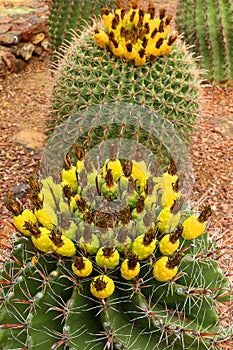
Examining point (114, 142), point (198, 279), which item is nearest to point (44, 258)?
point (198, 279)

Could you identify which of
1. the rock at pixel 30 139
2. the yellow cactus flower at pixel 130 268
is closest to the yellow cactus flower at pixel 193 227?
the yellow cactus flower at pixel 130 268

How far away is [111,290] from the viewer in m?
1.53

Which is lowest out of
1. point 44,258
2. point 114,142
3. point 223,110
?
point 223,110

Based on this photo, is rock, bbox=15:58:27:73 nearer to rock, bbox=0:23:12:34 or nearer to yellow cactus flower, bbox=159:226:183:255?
rock, bbox=0:23:12:34

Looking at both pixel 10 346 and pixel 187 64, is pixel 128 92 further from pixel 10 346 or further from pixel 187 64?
pixel 10 346

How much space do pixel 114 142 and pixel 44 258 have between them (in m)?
1.58

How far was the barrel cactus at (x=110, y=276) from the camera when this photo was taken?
1.56 m

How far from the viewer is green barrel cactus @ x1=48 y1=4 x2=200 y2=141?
10.0 ft

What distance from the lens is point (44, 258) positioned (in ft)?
5.48

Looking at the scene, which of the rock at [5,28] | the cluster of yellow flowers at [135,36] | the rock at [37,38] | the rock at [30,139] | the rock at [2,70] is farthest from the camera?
the rock at [37,38]

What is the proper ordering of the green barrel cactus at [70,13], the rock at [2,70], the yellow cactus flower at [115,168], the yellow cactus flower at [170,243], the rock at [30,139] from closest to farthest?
the yellow cactus flower at [170,243] < the yellow cactus flower at [115,168] < the rock at [30,139] < the green barrel cactus at [70,13] < the rock at [2,70]

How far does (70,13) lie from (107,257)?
425 centimetres

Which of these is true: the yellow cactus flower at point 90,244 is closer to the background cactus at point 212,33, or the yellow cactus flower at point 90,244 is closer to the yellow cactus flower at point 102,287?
the yellow cactus flower at point 102,287

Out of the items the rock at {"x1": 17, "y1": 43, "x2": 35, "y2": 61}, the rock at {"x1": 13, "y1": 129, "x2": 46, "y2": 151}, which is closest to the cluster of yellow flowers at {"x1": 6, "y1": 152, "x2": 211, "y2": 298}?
the rock at {"x1": 13, "y1": 129, "x2": 46, "y2": 151}
